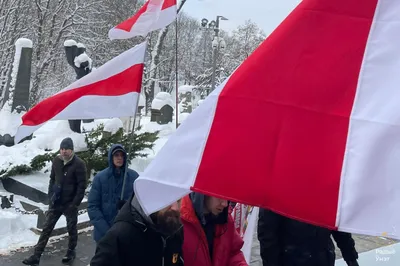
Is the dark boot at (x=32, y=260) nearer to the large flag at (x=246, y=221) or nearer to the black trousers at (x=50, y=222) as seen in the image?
the black trousers at (x=50, y=222)

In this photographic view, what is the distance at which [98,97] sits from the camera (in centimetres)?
411

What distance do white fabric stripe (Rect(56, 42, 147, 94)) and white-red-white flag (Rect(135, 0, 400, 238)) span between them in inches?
76.8

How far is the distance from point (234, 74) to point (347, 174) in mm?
684

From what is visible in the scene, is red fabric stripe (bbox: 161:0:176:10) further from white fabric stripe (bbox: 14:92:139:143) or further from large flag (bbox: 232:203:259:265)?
large flag (bbox: 232:203:259:265)

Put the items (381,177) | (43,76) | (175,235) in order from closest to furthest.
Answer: (381,177)
(175,235)
(43,76)

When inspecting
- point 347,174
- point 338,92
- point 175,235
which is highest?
point 338,92

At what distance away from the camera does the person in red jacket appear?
319 centimetres

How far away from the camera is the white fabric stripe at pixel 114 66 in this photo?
4.08m

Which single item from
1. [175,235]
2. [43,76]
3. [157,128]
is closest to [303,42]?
[175,235]

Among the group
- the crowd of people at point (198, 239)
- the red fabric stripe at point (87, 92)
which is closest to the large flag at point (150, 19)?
the red fabric stripe at point (87, 92)

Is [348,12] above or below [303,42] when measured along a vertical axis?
above

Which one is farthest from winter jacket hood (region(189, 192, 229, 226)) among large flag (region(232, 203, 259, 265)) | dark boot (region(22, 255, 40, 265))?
dark boot (region(22, 255, 40, 265))

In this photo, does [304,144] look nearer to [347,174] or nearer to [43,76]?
[347,174]

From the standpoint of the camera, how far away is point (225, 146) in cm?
229
